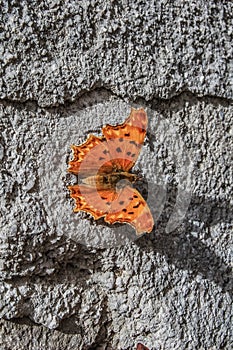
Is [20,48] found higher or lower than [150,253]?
higher

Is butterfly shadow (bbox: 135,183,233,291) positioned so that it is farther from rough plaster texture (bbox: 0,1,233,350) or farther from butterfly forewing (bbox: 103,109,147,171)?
butterfly forewing (bbox: 103,109,147,171)

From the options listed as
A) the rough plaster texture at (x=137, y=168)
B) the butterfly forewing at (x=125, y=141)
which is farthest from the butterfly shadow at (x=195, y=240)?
the butterfly forewing at (x=125, y=141)

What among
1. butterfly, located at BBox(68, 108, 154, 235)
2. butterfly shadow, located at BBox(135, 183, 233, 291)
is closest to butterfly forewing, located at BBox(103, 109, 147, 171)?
butterfly, located at BBox(68, 108, 154, 235)

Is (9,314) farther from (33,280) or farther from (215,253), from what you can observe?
(215,253)

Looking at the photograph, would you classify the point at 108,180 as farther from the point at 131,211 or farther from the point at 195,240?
the point at 195,240

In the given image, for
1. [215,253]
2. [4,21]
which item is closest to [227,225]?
[215,253]

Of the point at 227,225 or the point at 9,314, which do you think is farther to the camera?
the point at 227,225

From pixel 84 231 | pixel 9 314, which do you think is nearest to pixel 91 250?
pixel 84 231

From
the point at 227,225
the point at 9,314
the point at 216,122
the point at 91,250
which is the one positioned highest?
the point at 216,122
